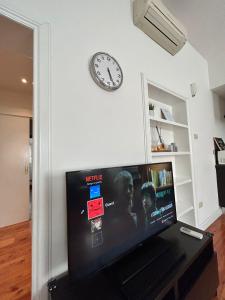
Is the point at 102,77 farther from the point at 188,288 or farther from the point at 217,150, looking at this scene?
the point at 217,150

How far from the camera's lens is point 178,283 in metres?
1.02

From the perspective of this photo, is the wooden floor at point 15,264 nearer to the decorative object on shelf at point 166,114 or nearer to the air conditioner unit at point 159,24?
the decorative object on shelf at point 166,114

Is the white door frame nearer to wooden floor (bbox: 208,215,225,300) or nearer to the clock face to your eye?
the clock face

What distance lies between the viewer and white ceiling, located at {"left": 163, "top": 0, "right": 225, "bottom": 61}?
6.31 feet

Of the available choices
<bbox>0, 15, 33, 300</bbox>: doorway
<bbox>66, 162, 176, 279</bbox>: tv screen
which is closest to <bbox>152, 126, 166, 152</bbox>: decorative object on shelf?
<bbox>66, 162, 176, 279</bbox>: tv screen

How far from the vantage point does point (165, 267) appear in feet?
3.35

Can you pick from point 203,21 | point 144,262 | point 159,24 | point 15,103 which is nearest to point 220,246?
point 144,262

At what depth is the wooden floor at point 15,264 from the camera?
145cm

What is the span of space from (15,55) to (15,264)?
2.63 m

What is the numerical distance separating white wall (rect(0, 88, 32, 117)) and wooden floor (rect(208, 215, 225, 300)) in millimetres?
3905

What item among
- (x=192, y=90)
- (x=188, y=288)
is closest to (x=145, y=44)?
(x=192, y=90)

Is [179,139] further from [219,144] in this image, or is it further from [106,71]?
[106,71]

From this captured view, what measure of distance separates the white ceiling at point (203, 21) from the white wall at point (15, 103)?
2970 mm

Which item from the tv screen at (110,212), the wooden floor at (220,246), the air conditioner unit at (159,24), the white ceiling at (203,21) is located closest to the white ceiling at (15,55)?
the tv screen at (110,212)
